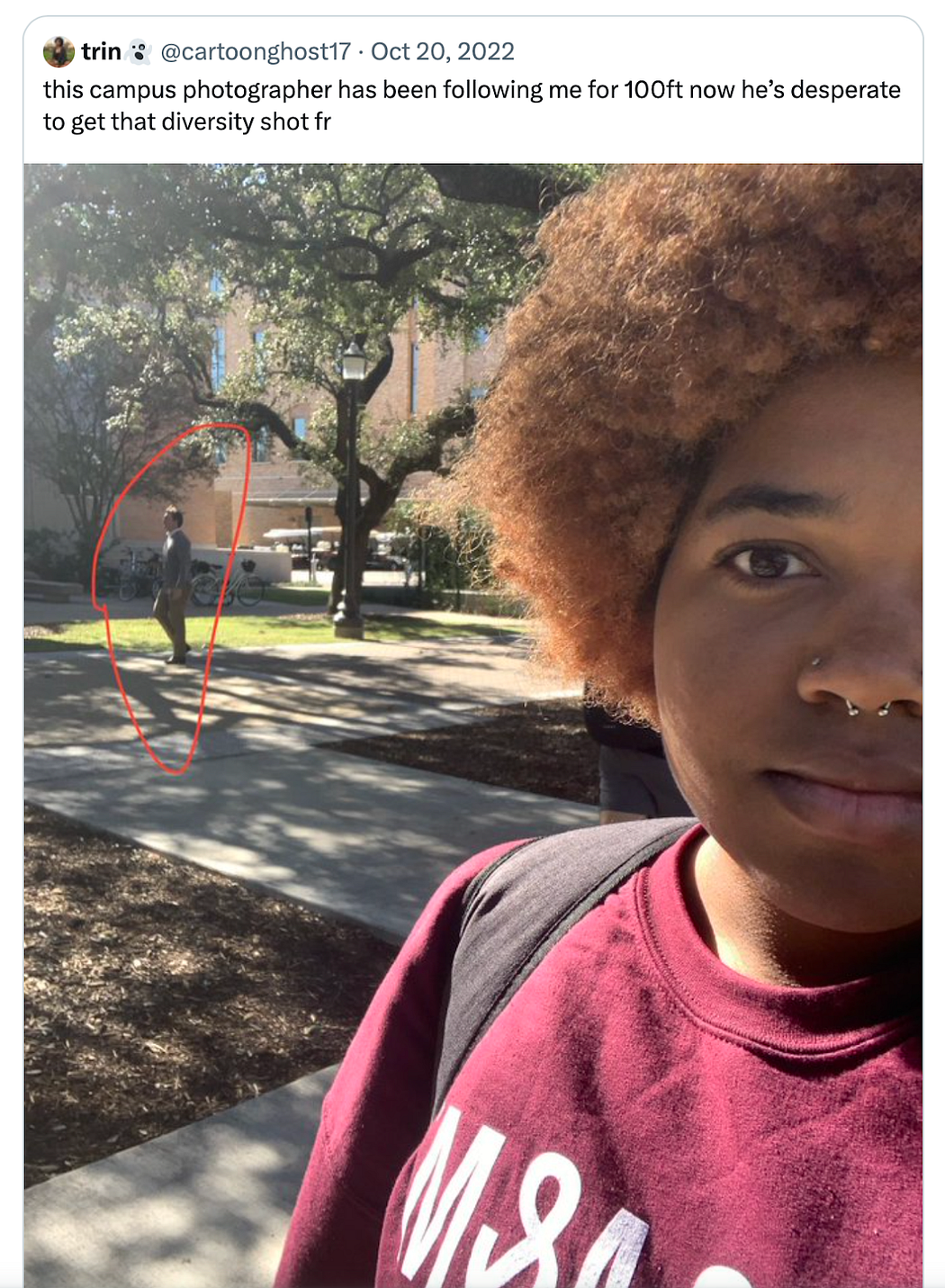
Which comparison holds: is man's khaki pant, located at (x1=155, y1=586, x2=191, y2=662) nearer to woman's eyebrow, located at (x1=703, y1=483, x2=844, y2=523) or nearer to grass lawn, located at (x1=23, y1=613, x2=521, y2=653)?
grass lawn, located at (x1=23, y1=613, x2=521, y2=653)

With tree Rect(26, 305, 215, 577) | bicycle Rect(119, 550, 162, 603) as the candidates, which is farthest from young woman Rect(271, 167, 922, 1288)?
bicycle Rect(119, 550, 162, 603)

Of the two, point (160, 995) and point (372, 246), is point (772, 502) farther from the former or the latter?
point (372, 246)

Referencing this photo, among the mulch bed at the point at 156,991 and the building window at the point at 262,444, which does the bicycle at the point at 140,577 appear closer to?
the building window at the point at 262,444

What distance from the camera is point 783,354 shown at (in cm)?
81

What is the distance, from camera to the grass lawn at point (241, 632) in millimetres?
11492

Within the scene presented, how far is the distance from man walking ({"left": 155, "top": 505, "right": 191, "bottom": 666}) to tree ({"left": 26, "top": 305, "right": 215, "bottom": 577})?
46cm

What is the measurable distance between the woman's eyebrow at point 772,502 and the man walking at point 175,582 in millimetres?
7652

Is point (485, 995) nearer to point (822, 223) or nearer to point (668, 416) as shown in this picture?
point (668, 416)

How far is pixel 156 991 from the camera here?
3234 mm

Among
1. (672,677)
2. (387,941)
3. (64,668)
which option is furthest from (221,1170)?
(64,668)

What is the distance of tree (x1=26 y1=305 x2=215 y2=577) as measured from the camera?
7.45 meters

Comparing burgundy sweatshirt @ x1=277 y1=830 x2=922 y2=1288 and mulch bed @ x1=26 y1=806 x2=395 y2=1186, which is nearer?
burgundy sweatshirt @ x1=277 y1=830 x2=922 y2=1288
